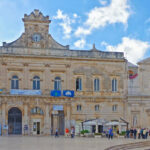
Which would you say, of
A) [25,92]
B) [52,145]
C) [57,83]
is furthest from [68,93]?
[52,145]

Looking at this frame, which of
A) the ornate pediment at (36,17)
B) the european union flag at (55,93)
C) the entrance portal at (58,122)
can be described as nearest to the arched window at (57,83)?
the european union flag at (55,93)

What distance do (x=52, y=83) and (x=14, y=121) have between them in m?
6.13

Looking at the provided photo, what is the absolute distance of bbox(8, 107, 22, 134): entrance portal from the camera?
39906mm

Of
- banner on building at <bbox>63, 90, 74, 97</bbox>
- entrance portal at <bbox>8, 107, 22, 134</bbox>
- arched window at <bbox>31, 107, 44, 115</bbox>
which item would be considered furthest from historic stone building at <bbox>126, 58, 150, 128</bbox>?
entrance portal at <bbox>8, 107, 22, 134</bbox>

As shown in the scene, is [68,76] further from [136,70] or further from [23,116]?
[136,70]

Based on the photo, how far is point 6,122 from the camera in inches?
1547

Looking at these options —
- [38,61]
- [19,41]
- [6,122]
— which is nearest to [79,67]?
[38,61]

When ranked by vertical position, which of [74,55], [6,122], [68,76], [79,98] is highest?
[74,55]

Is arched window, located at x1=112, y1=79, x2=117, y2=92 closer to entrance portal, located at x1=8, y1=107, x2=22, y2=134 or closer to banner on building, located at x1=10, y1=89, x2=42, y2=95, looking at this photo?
banner on building, located at x1=10, y1=89, x2=42, y2=95

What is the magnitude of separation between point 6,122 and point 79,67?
34.9ft

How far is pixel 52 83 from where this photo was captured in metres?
41.2

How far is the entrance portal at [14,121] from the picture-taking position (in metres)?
39.9

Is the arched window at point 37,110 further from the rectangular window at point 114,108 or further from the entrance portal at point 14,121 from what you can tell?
the rectangular window at point 114,108

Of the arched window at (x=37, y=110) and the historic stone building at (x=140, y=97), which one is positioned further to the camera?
the historic stone building at (x=140, y=97)
